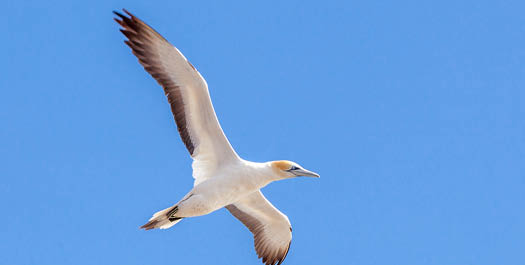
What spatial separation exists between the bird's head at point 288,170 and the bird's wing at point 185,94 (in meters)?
0.75

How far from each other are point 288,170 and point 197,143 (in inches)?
65.8

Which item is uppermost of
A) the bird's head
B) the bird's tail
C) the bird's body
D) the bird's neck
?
the bird's head

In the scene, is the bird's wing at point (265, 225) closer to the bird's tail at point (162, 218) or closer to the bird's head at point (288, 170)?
the bird's head at point (288, 170)

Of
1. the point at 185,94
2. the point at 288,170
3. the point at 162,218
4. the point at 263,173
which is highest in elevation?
the point at 185,94

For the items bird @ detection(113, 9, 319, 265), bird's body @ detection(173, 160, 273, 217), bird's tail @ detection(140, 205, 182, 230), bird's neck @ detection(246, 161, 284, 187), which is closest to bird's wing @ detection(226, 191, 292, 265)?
bird @ detection(113, 9, 319, 265)

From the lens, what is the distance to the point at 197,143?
15125 mm

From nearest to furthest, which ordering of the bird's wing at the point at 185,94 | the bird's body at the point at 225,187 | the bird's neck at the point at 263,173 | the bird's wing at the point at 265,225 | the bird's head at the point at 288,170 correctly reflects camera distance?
the bird's wing at the point at 185,94 → the bird's body at the point at 225,187 → the bird's neck at the point at 263,173 → the bird's head at the point at 288,170 → the bird's wing at the point at 265,225

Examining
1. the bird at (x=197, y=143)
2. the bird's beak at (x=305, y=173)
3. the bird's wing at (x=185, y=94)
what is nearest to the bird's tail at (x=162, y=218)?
the bird at (x=197, y=143)

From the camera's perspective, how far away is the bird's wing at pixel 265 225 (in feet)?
53.3

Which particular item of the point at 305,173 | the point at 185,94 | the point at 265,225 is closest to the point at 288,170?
the point at 305,173

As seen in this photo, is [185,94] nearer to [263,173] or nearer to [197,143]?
[197,143]

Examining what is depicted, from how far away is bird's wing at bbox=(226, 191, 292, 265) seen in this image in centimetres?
1625

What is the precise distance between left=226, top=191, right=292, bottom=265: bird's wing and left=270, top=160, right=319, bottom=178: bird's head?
3.92ft

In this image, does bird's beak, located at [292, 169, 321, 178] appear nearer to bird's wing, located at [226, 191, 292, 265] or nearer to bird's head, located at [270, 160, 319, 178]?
bird's head, located at [270, 160, 319, 178]
